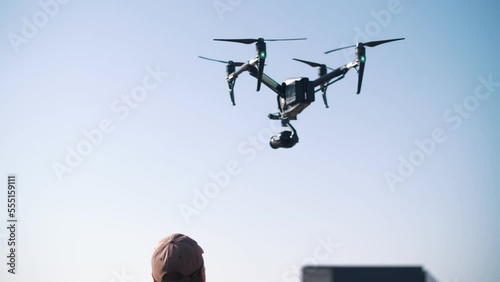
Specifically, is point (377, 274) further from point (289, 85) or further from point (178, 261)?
point (289, 85)

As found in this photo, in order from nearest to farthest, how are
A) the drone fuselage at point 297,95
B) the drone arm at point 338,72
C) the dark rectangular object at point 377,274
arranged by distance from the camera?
the dark rectangular object at point 377,274
the drone fuselage at point 297,95
the drone arm at point 338,72

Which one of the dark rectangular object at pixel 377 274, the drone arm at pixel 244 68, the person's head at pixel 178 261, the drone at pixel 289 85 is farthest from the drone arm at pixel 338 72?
the dark rectangular object at pixel 377 274

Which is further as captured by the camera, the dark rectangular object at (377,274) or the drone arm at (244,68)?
the drone arm at (244,68)

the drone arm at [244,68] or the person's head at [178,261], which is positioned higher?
the drone arm at [244,68]

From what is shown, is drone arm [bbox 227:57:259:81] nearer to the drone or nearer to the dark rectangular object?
the drone

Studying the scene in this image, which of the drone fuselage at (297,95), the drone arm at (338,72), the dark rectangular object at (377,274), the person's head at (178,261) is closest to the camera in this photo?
the dark rectangular object at (377,274)

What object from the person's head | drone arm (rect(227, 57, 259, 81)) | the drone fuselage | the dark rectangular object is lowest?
the dark rectangular object

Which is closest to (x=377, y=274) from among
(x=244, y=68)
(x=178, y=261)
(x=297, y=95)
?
(x=178, y=261)

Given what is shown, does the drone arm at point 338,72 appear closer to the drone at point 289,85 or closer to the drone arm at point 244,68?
the drone at point 289,85

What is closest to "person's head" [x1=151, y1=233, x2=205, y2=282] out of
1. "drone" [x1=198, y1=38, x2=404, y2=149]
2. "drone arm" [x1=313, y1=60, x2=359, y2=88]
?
"drone" [x1=198, y1=38, x2=404, y2=149]

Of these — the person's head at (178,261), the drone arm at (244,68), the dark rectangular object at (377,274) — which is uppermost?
the drone arm at (244,68)
